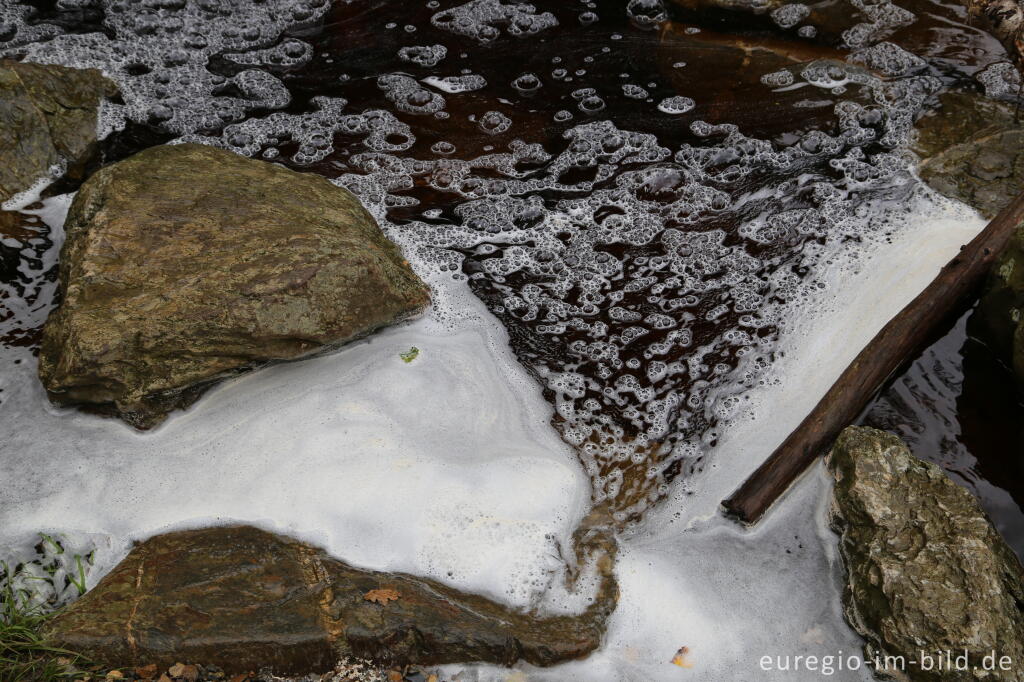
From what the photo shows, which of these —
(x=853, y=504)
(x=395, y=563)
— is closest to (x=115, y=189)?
(x=395, y=563)

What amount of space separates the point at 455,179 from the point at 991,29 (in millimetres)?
3330

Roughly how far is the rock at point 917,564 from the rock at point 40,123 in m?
3.80

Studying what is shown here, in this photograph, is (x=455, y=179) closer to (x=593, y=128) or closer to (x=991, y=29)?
(x=593, y=128)

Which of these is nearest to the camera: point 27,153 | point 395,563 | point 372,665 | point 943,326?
point 372,665

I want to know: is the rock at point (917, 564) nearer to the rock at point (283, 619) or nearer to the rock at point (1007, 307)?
the rock at point (1007, 307)

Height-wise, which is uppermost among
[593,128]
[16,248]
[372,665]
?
[593,128]

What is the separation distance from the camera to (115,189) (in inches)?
120

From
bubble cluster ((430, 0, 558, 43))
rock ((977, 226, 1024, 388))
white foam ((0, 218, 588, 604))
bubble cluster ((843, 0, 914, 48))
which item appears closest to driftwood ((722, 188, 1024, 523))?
rock ((977, 226, 1024, 388))

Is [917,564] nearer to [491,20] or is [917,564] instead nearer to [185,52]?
[491,20]

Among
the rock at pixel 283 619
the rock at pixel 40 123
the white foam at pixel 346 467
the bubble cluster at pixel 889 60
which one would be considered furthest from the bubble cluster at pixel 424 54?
the rock at pixel 283 619

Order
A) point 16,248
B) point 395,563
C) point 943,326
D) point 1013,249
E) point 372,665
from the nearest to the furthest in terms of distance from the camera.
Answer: point 372,665 < point 395,563 < point 1013,249 < point 943,326 < point 16,248

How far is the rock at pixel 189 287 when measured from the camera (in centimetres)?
281

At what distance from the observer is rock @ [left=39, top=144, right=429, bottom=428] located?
2814 millimetres

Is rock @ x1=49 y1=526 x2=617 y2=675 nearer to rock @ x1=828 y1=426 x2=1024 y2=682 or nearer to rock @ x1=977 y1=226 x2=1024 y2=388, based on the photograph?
rock @ x1=828 y1=426 x2=1024 y2=682
